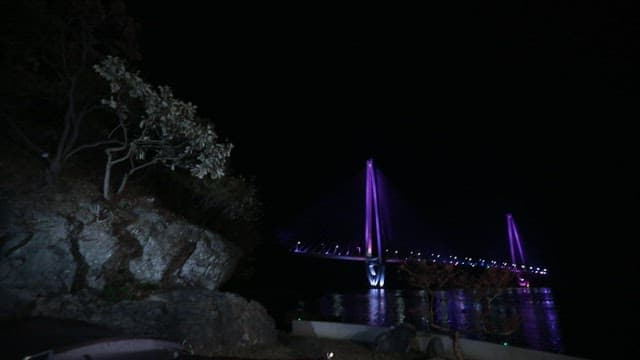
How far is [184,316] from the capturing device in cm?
1406

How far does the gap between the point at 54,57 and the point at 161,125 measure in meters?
4.50

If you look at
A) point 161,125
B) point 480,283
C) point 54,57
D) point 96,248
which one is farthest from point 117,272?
point 480,283

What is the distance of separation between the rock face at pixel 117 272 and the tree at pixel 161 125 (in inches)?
59.0

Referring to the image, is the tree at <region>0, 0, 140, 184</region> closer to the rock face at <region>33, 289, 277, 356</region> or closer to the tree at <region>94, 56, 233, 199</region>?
the tree at <region>94, 56, 233, 199</region>

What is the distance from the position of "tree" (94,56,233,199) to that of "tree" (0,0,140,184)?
3.42 feet

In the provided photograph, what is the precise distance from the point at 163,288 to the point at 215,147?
5.22 meters

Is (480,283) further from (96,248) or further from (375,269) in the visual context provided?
(375,269)

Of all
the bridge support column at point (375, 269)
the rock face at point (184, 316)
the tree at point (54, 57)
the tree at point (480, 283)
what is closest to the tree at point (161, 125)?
the tree at point (54, 57)

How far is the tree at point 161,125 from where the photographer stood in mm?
14445

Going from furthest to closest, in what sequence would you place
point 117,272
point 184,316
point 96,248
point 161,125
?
point 161,125
point 117,272
point 96,248
point 184,316

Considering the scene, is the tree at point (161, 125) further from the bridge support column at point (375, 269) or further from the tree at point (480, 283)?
the bridge support column at point (375, 269)

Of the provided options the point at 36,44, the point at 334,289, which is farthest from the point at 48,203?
the point at 334,289

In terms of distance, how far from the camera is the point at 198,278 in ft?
55.4

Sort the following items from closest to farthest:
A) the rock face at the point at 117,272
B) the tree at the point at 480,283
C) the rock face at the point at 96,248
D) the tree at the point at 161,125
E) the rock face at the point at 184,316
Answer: the rock face at the point at 184,316 → the rock face at the point at 117,272 → the rock face at the point at 96,248 → the tree at the point at 480,283 → the tree at the point at 161,125
